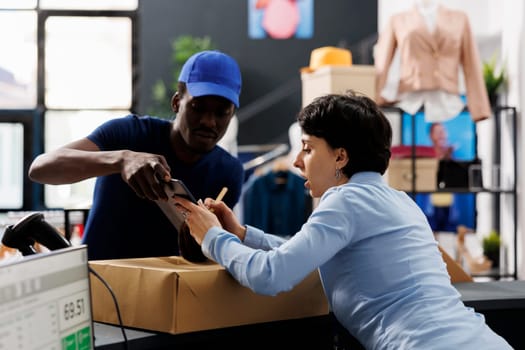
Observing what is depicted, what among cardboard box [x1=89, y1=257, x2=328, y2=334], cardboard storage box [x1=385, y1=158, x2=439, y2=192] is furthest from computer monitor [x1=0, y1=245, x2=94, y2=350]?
cardboard storage box [x1=385, y1=158, x2=439, y2=192]

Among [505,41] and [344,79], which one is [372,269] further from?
[505,41]

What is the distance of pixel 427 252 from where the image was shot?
1.68 m

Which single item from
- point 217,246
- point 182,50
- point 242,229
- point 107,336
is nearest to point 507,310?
point 242,229

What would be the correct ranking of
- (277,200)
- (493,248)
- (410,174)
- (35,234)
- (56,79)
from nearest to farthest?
1. (35,234)
2. (410,174)
3. (493,248)
4. (277,200)
5. (56,79)

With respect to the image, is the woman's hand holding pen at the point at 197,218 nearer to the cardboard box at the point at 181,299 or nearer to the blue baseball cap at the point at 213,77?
the cardboard box at the point at 181,299

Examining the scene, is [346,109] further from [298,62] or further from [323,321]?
[298,62]

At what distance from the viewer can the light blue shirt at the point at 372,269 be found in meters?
1.53

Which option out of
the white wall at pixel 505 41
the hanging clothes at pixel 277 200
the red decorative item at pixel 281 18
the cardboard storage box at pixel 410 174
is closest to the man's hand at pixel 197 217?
the cardboard storage box at pixel 410 174

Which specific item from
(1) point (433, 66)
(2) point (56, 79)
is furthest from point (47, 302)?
(2) point (56, 79)

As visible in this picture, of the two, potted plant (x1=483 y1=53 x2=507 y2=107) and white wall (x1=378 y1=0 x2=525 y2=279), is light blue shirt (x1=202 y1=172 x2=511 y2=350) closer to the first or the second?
white wall (x1=378 y1=0 x2=525 y2=279)

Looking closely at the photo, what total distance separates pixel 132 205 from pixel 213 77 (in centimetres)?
47

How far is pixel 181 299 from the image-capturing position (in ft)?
5.16

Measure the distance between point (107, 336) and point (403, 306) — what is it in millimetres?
643

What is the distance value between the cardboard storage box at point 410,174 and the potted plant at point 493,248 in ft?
1.92
